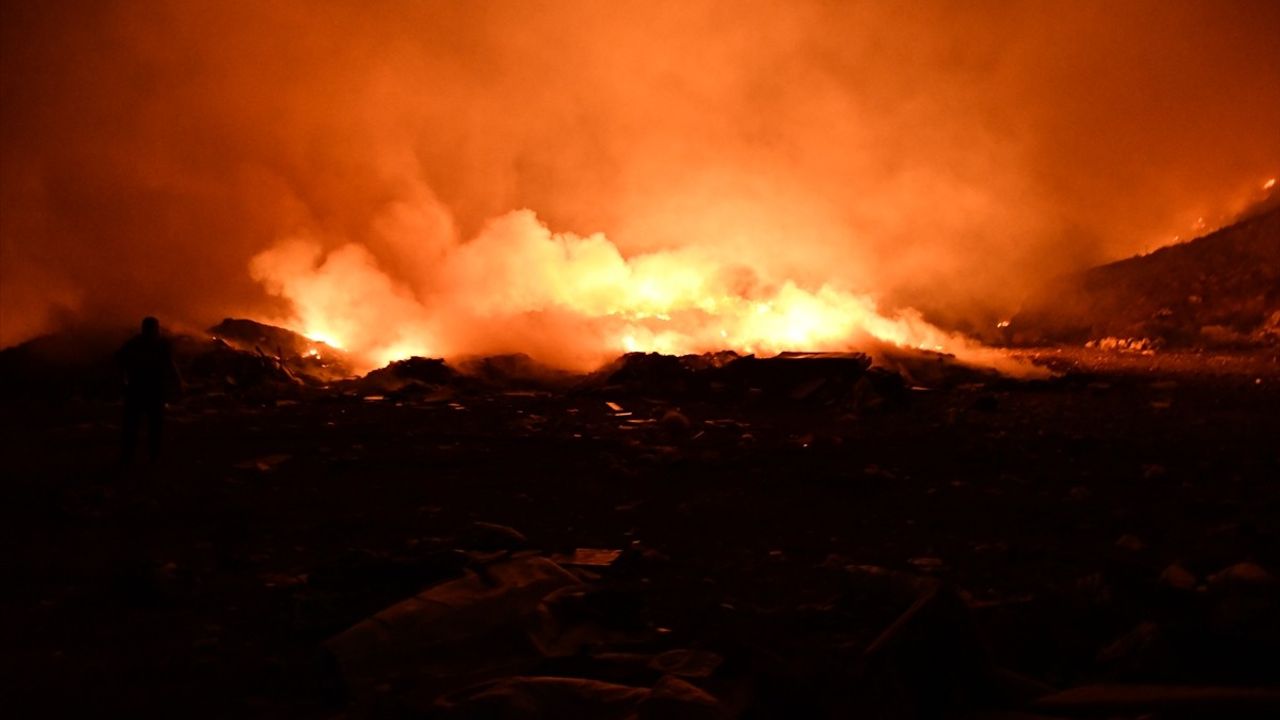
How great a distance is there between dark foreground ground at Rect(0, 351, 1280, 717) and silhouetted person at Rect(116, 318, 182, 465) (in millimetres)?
289

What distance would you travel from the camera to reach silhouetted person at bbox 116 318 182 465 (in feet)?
17.2

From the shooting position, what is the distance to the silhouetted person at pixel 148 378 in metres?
5.23

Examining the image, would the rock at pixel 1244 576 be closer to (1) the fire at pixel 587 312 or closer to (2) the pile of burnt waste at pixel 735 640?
(2) the pile of burnt waste at pixel 735 640

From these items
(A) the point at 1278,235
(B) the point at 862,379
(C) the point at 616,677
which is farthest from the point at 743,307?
(C) the point at 616,677

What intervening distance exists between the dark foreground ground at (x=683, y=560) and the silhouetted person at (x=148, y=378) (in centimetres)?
29

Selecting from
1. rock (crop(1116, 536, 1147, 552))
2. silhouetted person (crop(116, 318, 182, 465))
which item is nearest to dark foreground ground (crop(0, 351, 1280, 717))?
rock (crop(1116, 536, 1147, 552))

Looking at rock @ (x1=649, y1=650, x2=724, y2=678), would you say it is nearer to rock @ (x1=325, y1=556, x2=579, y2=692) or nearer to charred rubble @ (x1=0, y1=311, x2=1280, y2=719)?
charred rubble @ (x1=0, y1=311, x2=1280, y2=719)

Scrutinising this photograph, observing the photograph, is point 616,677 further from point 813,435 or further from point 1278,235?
point 1278,235

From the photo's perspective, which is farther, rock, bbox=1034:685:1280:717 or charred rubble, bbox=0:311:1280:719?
charred rubble, bbox=0:311:1280:719

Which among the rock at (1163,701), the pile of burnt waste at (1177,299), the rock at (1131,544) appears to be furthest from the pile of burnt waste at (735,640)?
the pile of burnt waste at (1177,299)

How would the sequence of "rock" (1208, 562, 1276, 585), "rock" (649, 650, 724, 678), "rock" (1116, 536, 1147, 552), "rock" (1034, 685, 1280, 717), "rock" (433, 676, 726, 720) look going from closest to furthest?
"rock" (1034, 685, 1280, 717), "rock" (433, 676, 726, 720), "rock" (649, 650, 724, 678), "rock" (1208, 562, 1276, 585), "rock" (1116, 536, 1147, 552)

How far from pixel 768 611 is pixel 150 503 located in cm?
343

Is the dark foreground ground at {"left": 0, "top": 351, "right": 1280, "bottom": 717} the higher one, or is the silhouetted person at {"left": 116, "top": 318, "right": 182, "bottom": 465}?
the silhouetted person at {"left": 116, "top": 318, "right": 182, "bottom": 465}

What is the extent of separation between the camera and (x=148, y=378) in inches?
211
